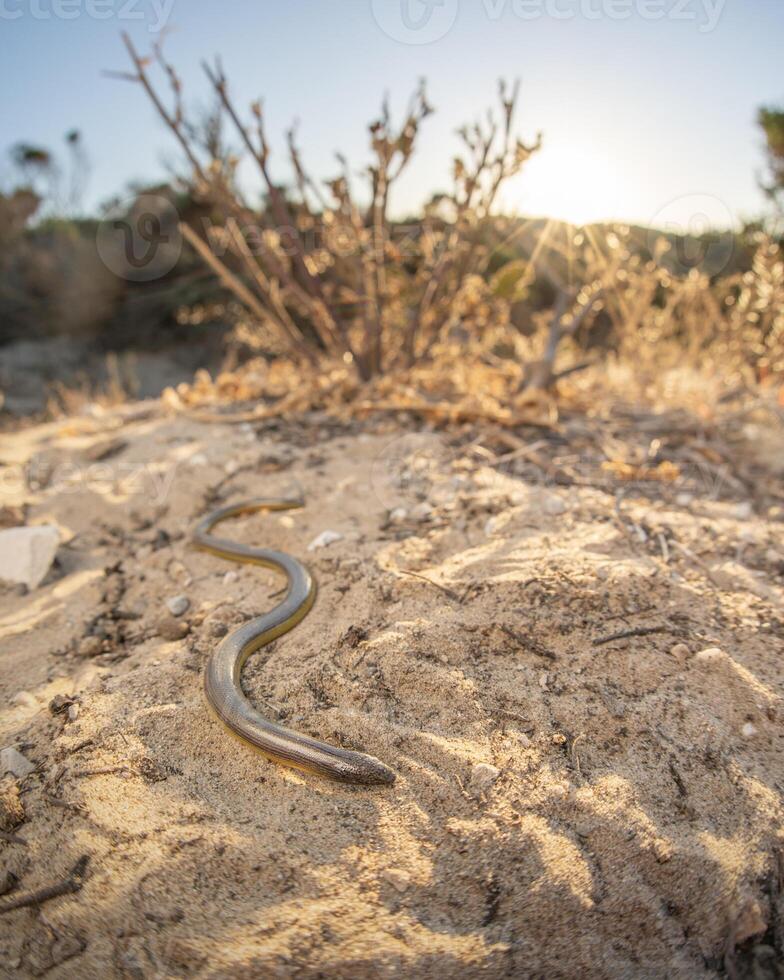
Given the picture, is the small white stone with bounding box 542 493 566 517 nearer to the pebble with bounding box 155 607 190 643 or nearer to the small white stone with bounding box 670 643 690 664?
the small white stone with bounding box 670 643 690 664

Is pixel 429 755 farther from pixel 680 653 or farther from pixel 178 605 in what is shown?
pixel 178 605

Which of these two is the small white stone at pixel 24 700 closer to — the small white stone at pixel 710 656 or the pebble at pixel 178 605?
the pebble at pixel 178 605

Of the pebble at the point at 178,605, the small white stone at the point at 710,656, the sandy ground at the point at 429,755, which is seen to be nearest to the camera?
the sandy ground at the point at 429,755

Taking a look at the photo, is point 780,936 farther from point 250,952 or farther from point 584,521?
point 584,521

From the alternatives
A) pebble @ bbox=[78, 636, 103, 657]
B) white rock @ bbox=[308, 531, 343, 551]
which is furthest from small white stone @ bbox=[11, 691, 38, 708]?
white rock @ bbox=[308, 531, 343, 551]

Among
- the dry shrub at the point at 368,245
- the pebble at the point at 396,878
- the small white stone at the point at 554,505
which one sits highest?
the dry shrub at the point at 368,245

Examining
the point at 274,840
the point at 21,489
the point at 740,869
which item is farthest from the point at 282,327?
the point at 740,869

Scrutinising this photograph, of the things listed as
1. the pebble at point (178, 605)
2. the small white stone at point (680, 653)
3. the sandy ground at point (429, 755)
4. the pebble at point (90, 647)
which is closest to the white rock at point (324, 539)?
the sandy ground at point (429, 755)
